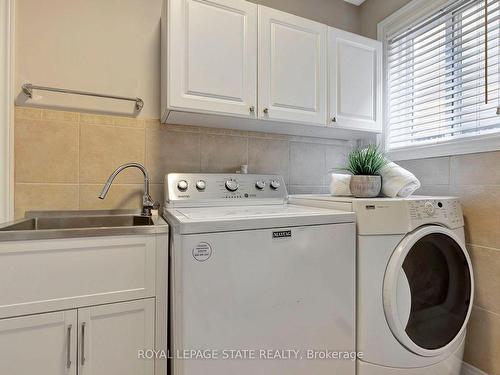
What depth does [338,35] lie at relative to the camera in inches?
68.4

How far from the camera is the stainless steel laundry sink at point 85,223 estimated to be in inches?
40.4

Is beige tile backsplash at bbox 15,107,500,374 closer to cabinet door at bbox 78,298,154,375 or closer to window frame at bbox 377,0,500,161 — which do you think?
window frame at bbox 377,0,500,161

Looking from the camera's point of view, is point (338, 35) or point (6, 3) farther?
point (338, 35)

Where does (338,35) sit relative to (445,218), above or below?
above

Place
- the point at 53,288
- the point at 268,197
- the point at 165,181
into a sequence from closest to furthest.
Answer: the point at 53,288, the point at 165,181, the point at 268,197

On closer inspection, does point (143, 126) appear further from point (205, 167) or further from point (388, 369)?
point (388, 369)

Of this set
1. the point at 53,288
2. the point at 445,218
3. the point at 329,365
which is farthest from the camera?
the point at 445,218

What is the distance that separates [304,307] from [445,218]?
2.66ft

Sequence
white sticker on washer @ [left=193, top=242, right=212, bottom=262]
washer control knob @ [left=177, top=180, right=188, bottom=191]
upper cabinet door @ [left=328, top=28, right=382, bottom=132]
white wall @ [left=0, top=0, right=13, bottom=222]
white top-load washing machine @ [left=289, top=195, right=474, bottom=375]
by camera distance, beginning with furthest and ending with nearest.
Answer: upper cabinet door @ [left=328, top=28, right=382, bottom=132] → washer control knob @ [left=177, top=180, right=188, bottom=191] → white wall @ [left=0, top=0, right=13, bottom=222] → white top-load washing machine @ [left=289, top=195, right=474, bottom=375] → white sticker on washer @ [left=193, top=242, right=212, bottom=262]

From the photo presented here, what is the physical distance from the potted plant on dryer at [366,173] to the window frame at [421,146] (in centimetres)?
43

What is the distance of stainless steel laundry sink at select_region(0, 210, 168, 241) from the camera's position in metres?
1.03

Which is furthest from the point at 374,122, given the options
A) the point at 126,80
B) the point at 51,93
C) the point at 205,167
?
the point at 51,93

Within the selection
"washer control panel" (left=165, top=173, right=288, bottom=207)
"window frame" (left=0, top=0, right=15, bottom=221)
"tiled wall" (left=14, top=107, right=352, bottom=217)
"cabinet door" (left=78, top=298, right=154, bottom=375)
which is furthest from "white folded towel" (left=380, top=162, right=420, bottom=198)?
"window frame" (left=0, top=0, right=15, bottom=221)

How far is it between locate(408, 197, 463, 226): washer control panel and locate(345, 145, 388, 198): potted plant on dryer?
0.70 feet
